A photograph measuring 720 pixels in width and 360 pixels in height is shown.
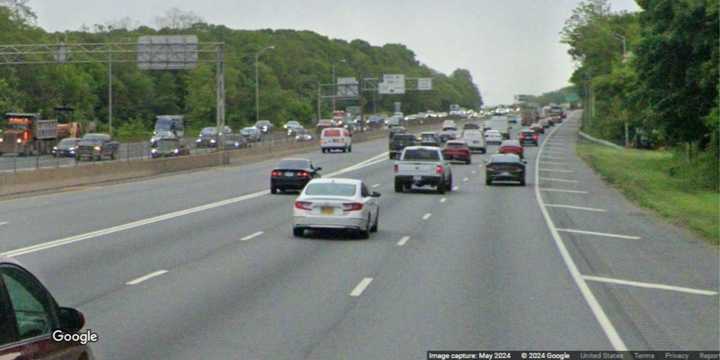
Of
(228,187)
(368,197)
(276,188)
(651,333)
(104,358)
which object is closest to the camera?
(104,358)

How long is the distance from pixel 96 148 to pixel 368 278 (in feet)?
169

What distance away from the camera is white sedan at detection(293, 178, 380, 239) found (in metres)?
26.7

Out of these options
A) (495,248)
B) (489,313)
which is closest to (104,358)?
(489,313)

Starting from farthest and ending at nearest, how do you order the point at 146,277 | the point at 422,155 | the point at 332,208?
the point at 422,155
the point at 332,208
the point at 146,277

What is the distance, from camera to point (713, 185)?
5428 cm

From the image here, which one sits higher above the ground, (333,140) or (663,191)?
(333,140)

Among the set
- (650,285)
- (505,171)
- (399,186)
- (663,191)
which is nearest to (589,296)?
(650,285)

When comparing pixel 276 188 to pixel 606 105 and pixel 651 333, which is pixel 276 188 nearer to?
pixel 651 333

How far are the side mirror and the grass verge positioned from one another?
23061mm

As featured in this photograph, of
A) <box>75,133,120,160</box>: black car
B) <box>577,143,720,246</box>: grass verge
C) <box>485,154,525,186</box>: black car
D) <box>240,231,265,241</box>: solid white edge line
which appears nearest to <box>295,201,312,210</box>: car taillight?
<box>240,231,265,241</box>: solid white edge line

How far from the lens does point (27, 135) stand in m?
78.8

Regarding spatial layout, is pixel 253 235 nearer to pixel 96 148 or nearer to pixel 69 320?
pixel 69 320

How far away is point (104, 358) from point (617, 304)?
8304 mm

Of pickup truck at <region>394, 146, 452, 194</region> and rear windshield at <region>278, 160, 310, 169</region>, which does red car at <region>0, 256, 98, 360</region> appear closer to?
rear windshield at <region>278, 160, 310, 169</region>
